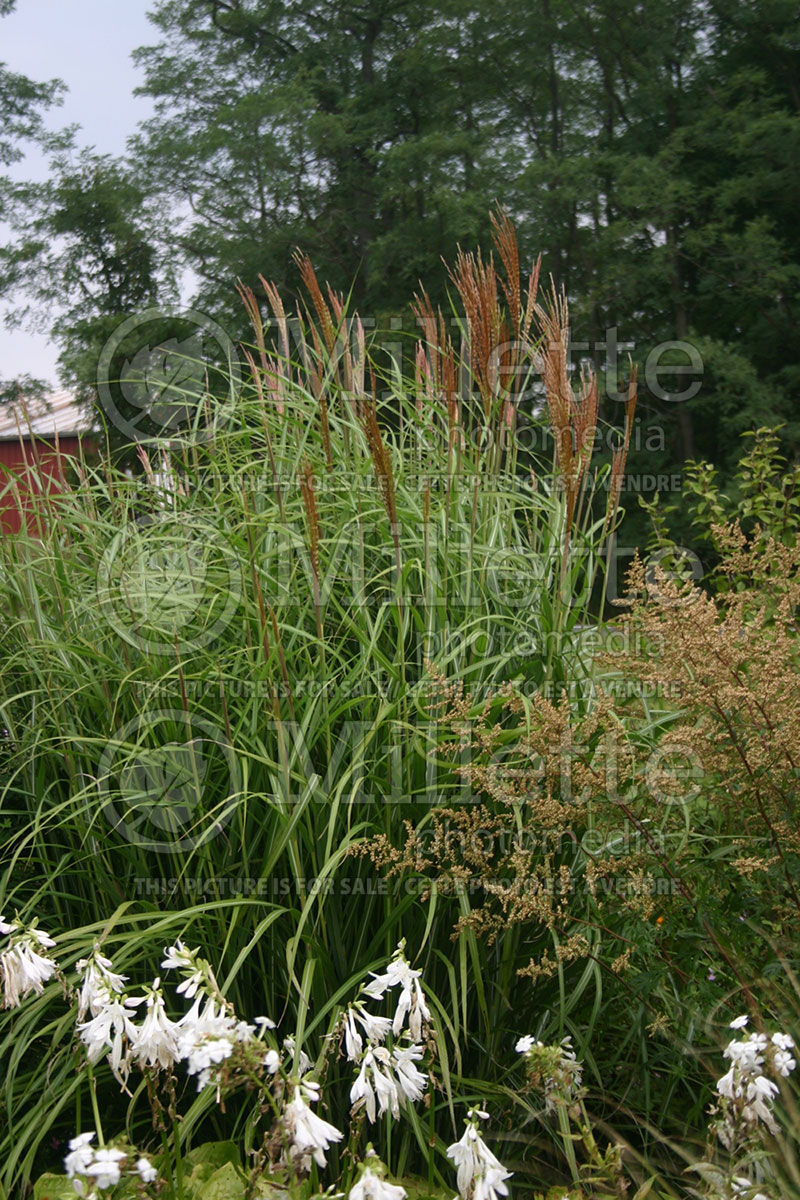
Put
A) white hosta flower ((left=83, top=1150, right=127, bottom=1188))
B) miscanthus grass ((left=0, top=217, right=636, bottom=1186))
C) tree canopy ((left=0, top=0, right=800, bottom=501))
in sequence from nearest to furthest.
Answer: white hosta flower ((left=83, top=1150, right=127, bottom=1188))
miscanthus grass ((left=0, top=217, right=636, bottom=1186))
tree canopy ((left=0, top=0, right=800, bottom=501))

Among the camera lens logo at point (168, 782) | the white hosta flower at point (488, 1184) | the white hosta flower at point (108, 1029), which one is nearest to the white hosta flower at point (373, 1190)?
the white hosta flower at point (488, 1184)

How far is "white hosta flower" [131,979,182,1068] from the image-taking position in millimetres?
1386

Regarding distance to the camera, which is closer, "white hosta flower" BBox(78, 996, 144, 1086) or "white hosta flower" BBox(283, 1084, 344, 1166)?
"white hosta flower" BBox(283, 1084, 344, 1166)

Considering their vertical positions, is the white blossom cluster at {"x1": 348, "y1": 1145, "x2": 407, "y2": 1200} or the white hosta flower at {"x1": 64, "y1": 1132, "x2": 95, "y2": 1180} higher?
the white hosta flower at {"x1": 64, "y1": 1132, "x2": 95, "y2": 1180}

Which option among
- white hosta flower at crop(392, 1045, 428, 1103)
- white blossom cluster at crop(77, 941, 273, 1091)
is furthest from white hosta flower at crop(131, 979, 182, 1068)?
white hosta flower at crop(392, 1045, 428, 1103)

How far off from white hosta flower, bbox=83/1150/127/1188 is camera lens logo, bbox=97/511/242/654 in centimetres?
127

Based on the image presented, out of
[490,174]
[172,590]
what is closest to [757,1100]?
[172,590]

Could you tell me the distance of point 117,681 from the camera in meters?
2.45

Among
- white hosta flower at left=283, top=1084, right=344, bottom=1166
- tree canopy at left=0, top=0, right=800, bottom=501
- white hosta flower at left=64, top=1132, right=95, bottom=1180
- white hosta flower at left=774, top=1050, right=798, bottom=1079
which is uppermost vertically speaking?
tree canopy at left=0, top=0, right=800, bottom=501

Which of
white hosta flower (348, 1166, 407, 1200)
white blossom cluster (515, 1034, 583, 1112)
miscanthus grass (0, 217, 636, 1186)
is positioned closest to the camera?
white hosta flower (348, 1166, 407, 1200)

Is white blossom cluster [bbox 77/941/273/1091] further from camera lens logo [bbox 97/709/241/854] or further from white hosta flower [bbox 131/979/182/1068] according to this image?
camera lens logo [bbox 97/709/241/854]

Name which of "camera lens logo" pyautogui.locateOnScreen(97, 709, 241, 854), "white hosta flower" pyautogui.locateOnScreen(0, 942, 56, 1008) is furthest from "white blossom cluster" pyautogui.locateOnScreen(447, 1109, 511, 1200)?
"camera lens logo" pyautogui.locateOnScreen(97, 709, 241, 854)

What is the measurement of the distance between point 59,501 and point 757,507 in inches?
122

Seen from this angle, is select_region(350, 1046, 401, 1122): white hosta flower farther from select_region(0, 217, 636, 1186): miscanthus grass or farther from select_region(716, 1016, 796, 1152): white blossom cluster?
select_region(716, 1016, 796, 1152): white blossom cluster
